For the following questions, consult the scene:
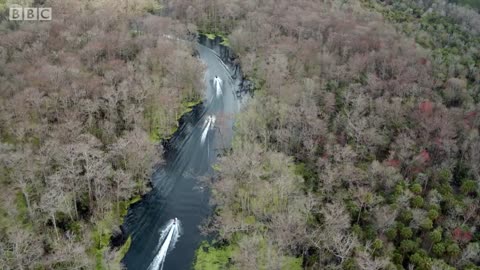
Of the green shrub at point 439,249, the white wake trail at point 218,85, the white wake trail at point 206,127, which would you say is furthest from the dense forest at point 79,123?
the green shrub at point 439,249

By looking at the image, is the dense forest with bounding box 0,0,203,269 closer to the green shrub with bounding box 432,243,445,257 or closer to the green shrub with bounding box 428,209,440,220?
the green shrub with bounding box 432,243,445,257

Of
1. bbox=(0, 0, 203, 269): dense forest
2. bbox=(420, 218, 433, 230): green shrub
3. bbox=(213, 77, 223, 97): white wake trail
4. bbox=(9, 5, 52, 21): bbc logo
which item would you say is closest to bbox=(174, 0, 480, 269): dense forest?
bbox=(420, 218, 433, 230): green shrub

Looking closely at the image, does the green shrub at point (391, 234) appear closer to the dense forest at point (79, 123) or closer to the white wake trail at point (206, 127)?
the dense forest at point (79, 123)

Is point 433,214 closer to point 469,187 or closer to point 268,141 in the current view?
point 469,187

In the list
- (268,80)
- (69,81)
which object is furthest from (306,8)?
(69,81)

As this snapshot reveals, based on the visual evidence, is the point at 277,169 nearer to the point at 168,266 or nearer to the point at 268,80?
the point at 168,266

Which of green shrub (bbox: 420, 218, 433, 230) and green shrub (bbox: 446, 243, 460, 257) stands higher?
green shrub (bbox: 420, 218, 433, 230)
